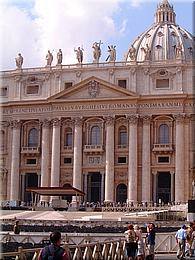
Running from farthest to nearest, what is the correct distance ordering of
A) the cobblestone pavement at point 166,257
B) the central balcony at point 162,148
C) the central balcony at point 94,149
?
the central balcony at point 94,149
the central balcony at point 162,148
the cobblestone pavement at point 166,257

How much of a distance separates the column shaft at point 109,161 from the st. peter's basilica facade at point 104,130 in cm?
11

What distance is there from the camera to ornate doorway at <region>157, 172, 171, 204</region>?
72250 millimetres

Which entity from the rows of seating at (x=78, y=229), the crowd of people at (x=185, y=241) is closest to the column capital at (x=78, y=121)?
the rows of seating at (x=78, y=229)

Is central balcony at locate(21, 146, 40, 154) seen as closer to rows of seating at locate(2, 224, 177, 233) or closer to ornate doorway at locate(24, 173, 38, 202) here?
ornate doorway at locate(24, 173, 38, 202)

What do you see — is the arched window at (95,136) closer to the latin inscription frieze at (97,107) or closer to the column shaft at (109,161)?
the column shaft at (109,161)

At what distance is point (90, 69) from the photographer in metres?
75.4

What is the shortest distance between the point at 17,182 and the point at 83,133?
9876mm

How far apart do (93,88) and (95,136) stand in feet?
18.9

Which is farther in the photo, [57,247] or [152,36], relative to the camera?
[152,36]

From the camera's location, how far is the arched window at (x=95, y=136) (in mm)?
74938

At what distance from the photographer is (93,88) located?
7438 centimetres

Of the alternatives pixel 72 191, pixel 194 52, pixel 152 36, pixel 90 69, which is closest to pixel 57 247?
pixel 72 191

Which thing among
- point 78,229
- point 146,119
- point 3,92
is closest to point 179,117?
point 146,119

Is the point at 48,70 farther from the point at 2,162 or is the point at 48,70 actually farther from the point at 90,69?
the point at 2,162
